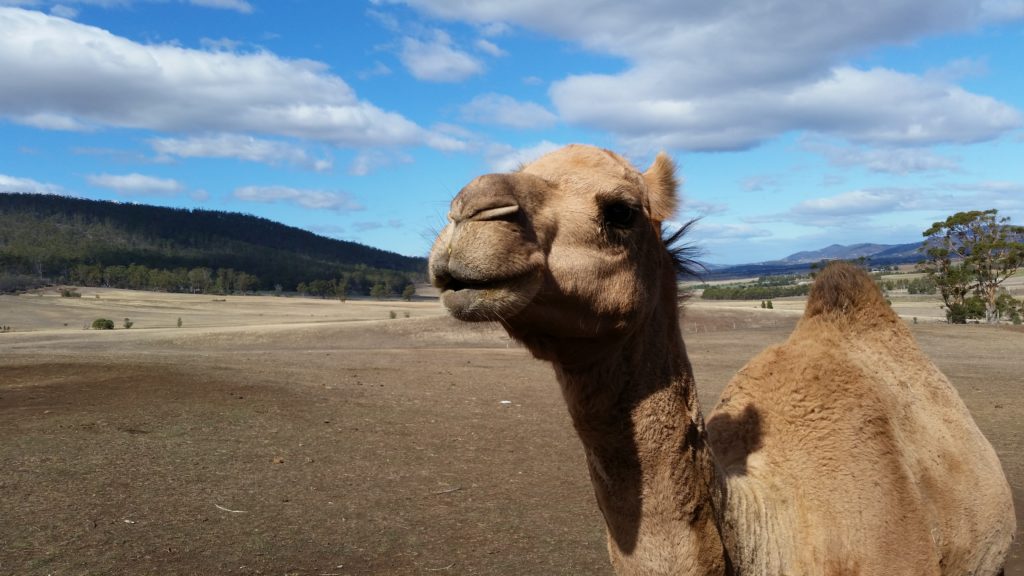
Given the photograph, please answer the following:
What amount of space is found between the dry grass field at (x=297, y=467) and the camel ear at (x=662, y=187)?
1218mm

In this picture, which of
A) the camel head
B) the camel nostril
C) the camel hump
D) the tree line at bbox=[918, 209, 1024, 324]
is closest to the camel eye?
the camel head

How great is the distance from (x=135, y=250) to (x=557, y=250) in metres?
172

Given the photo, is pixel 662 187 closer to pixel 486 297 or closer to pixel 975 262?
pixel 486 297

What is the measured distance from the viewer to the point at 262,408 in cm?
1208

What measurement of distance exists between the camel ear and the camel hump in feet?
6.57

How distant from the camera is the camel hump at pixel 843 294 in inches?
194

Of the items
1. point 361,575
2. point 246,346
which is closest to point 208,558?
point 361,575

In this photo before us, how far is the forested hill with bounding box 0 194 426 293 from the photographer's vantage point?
124625 millimetres

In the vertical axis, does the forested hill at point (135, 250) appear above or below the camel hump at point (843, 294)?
above

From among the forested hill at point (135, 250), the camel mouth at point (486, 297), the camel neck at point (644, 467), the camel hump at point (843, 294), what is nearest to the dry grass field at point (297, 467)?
the camel hump at point (843, 294)

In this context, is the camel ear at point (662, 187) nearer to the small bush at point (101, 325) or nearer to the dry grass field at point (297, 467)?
the dry grass field at point (297, 467)

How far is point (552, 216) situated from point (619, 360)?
63 cm

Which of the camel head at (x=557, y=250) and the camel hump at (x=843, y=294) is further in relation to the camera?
the camel hump at (x=843, y=294)

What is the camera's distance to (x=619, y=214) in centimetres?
292
